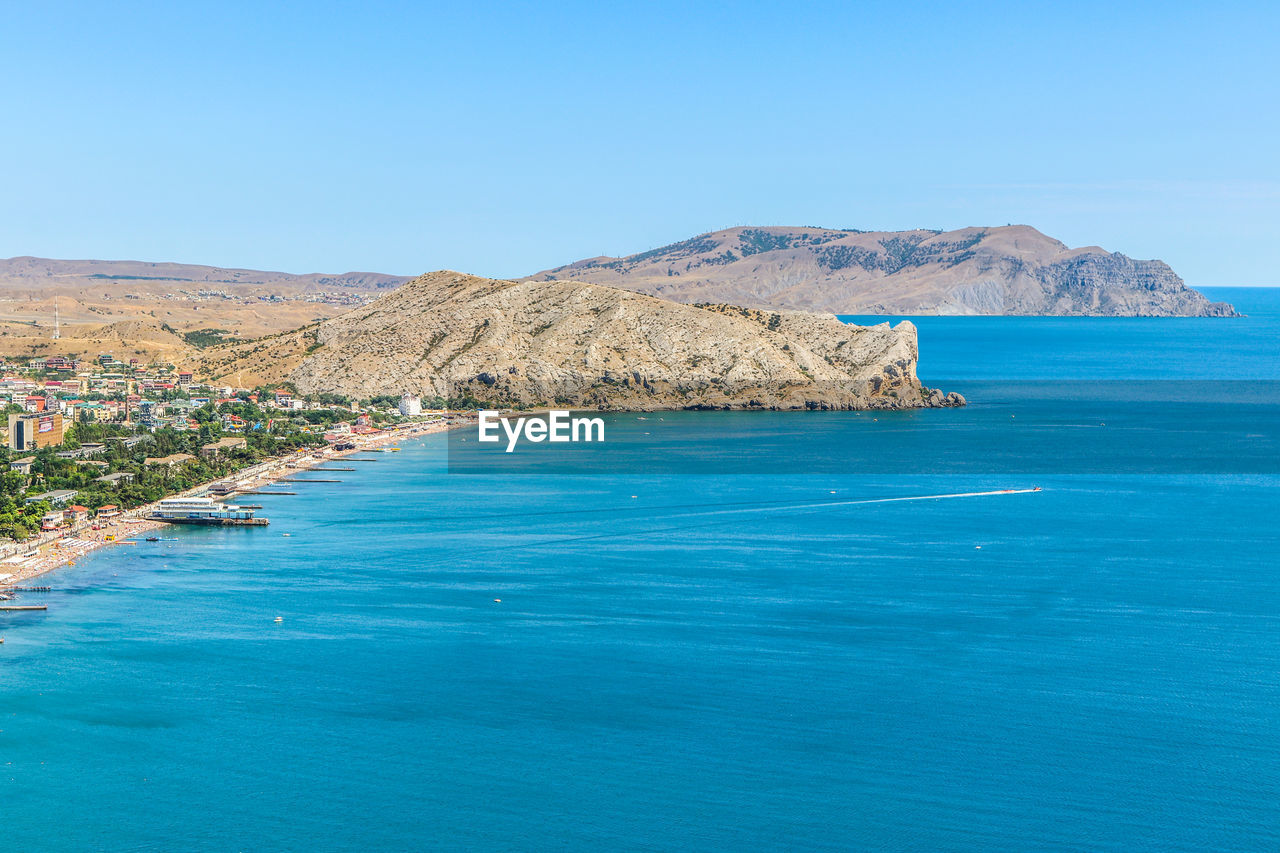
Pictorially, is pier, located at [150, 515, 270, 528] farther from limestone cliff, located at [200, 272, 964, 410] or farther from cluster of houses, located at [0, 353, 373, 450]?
limestone cliff, located at [200, 272, 964, 410]

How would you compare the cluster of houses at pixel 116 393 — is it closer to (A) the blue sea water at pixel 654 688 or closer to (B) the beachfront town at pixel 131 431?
(B) the beachfront town at pixel 131 431

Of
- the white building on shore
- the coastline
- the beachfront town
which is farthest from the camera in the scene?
the white building on shore

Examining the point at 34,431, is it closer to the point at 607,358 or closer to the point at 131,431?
the point at 131,431

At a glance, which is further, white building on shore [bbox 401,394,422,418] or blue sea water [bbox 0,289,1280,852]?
white building on shore [bbox 401,394,422,418]

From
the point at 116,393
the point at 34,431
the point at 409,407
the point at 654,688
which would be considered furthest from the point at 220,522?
the point at 116,393

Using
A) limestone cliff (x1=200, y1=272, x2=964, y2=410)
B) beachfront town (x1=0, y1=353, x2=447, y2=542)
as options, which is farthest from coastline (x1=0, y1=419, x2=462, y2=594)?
limestone cliff (x1=200, y1=272, x2=964, y2=410)
